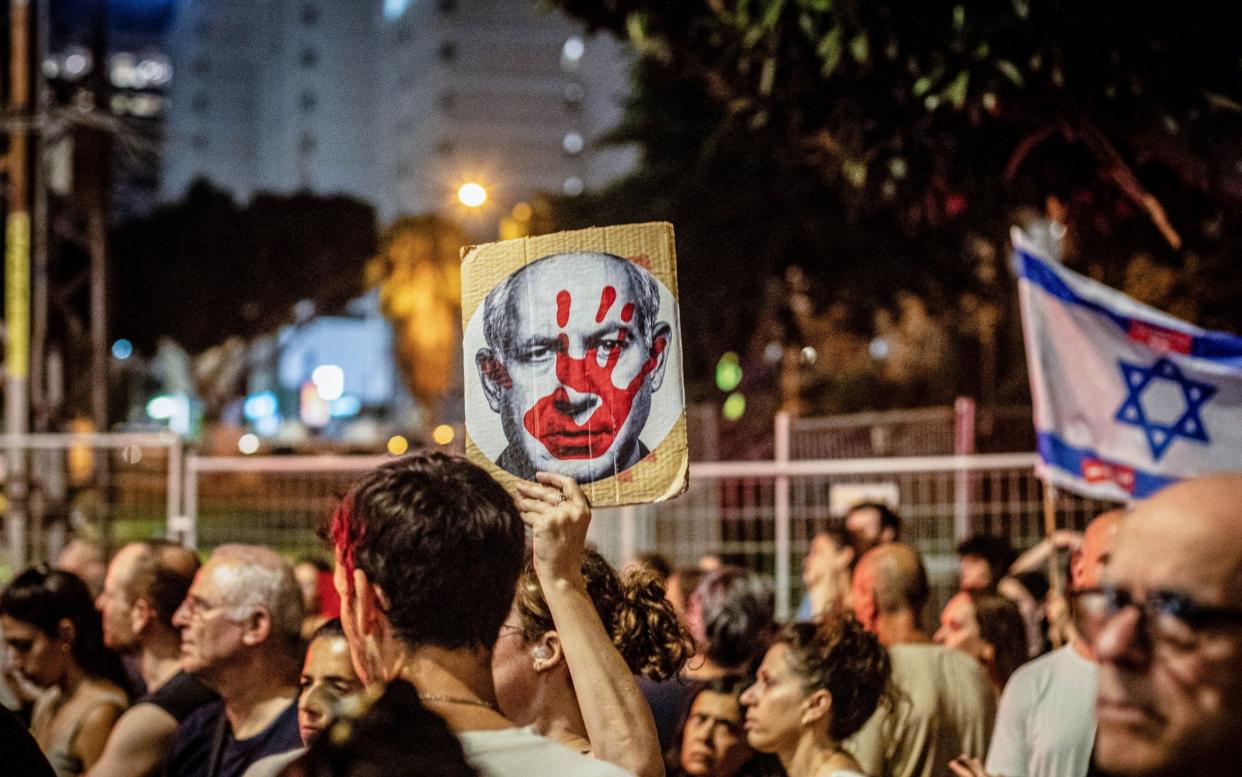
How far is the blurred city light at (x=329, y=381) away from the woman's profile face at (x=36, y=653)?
75020mm

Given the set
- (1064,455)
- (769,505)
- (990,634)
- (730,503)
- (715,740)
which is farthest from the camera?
(730,503)

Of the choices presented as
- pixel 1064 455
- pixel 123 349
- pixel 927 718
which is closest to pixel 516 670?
pixel 927 718

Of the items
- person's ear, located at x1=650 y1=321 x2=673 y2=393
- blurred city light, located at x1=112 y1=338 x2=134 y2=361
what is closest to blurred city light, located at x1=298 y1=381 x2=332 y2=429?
blurred city light, located at x1=112 y1=338 x2=134 y2=361

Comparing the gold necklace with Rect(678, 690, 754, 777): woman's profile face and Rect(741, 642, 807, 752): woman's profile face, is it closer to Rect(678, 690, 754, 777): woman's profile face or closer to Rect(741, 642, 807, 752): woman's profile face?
Rect(741, 642, 807, 752): woman's profile face

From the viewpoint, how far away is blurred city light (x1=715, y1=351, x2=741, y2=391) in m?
29.4

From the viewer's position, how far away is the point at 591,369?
3.15 m

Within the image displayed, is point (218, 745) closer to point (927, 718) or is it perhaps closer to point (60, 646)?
point (60, 646)

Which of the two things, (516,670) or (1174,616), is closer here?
(1174,616)

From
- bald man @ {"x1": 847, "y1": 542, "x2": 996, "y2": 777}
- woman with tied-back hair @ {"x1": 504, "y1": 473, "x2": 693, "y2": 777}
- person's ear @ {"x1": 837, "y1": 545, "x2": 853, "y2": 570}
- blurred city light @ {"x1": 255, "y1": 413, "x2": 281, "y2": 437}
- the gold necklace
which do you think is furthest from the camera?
blurred city light @ {"x1": 255, "y1": 413, "x2": 281, "y2": 437}

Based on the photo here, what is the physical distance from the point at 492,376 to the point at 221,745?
194 cm

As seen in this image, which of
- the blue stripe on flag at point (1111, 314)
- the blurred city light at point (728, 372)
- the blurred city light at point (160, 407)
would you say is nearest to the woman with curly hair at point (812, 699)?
the blue stripe on flag at point (1111, 314)

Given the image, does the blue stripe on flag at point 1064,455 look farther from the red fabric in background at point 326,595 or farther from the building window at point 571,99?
the building window at point 571,99

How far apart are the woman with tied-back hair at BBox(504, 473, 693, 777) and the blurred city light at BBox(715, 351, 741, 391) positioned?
81.9 feet

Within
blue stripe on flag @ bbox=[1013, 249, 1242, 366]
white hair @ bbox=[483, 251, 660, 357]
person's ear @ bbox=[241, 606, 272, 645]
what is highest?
blue stripe on flag @ bbox=[1013, 249, 1242, 366]
